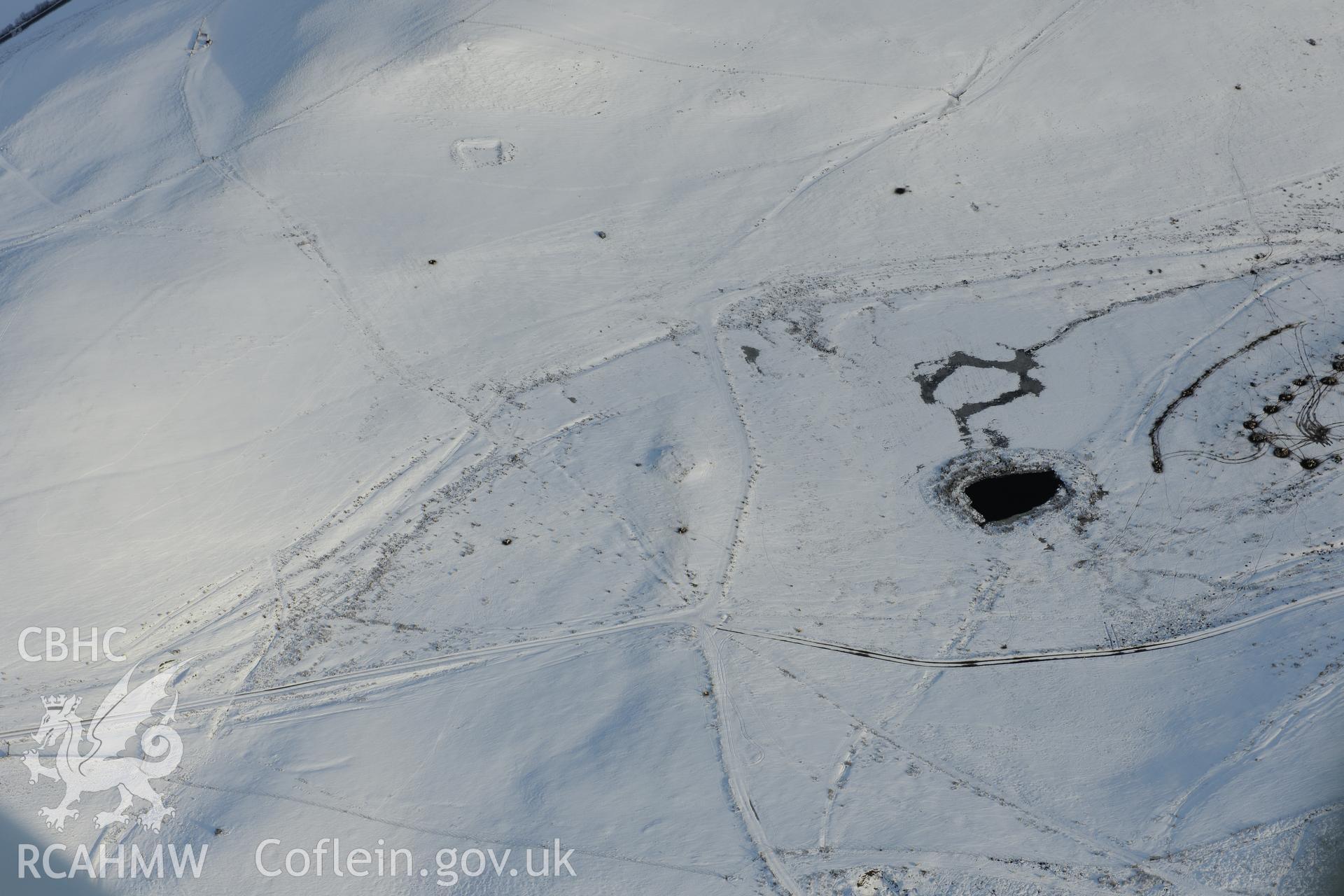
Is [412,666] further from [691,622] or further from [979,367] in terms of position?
[979,367]

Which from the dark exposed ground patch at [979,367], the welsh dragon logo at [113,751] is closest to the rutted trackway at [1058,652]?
the dark exposed ground patch at [979,367]

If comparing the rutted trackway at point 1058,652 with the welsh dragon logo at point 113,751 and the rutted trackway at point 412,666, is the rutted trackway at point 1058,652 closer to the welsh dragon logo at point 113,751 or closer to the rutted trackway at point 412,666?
the rutted trackway at point 412,666

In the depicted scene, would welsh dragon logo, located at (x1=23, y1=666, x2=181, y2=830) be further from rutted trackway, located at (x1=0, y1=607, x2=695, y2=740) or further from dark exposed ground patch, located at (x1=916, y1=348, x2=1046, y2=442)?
dark exposed ground patch, located at (x1=916, y1=348, x2=1046, y2=442)

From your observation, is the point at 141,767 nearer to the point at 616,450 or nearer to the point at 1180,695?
the point at 616,450

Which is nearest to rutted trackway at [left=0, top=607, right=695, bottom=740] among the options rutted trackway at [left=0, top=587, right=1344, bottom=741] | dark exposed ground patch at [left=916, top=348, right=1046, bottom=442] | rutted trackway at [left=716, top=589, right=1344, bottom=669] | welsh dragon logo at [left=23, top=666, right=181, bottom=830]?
rutted trackway at [left=0, top=587, right=1344, bottom=741]

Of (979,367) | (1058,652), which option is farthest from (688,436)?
(1058,652)

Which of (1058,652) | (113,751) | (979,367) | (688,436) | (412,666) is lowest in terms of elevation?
(1058,652)
